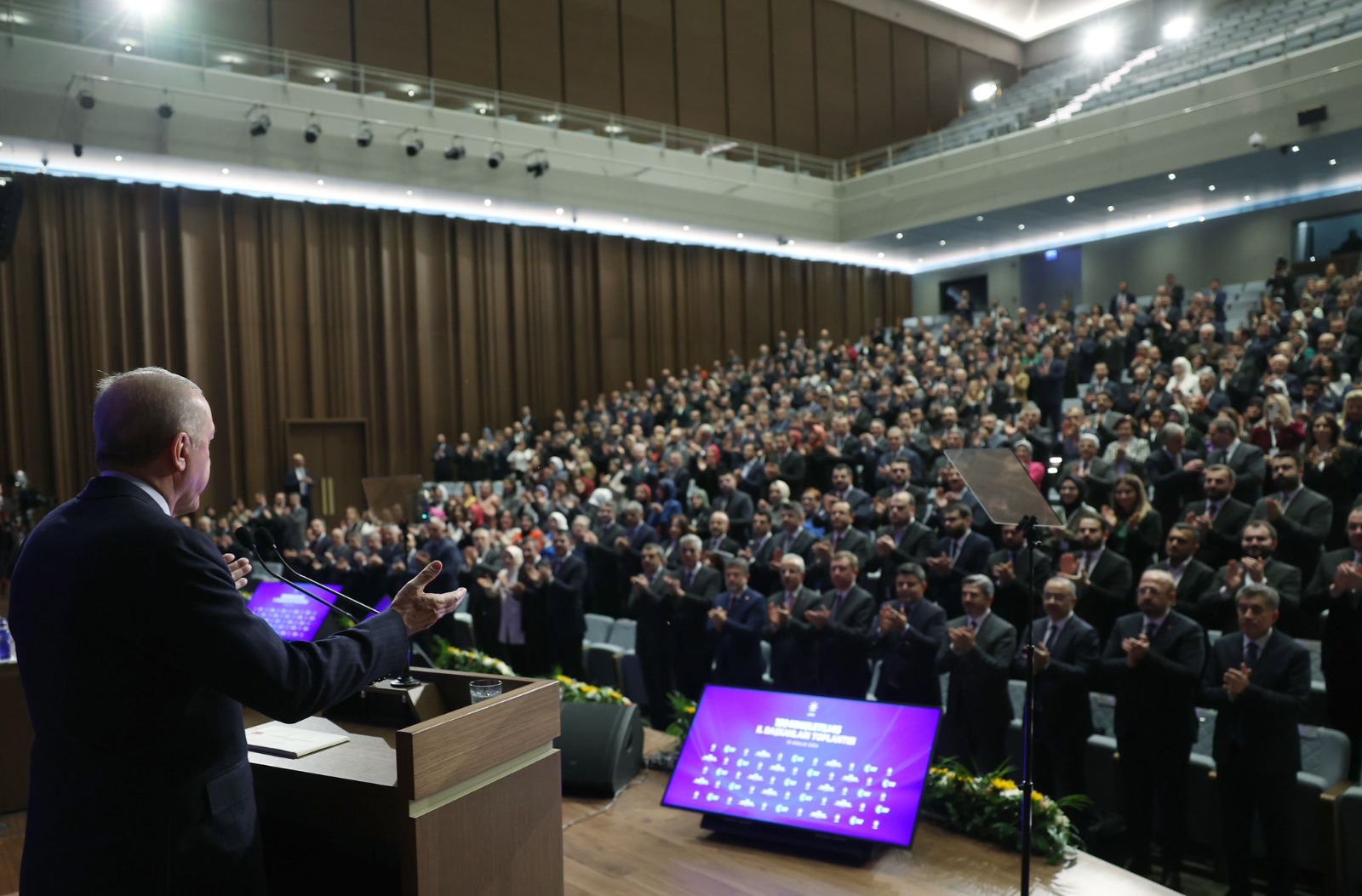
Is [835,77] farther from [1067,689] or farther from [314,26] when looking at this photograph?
[1067,689]

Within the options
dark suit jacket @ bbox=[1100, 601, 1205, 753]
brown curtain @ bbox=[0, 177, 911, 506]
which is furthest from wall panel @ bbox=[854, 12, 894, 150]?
dark suit jacket @ bbox=[1100, 601, 1205, 753]

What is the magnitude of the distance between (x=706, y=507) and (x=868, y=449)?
4.38ft

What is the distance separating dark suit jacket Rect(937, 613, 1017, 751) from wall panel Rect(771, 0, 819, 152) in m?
14.8

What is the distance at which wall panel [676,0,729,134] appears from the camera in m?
16.6

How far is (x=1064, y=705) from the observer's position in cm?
399

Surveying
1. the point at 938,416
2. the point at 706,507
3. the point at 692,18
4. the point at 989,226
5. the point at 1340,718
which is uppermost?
the point at 692,18

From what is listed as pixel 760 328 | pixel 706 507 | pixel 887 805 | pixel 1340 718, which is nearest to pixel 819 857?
pixel 887 805

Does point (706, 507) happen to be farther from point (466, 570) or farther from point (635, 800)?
point (635, 800)

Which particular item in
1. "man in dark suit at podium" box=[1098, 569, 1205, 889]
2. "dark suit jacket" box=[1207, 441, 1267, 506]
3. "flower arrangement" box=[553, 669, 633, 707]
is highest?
"dark suit jacket" box=[1207, 441, 1267, 506]

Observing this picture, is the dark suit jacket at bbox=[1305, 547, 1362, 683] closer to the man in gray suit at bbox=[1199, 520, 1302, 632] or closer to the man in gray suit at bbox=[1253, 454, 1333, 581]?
the man in gray suit at bbox=[1199, 520, 1302, 632]

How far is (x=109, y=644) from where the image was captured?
1.30 metres

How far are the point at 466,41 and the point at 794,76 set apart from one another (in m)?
6.22

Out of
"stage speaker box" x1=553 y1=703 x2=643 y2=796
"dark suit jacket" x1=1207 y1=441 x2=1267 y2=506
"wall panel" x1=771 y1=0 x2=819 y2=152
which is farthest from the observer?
"wall panel" x1=771 y1=0 x2=819 y2=152

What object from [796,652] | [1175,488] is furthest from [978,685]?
[1175,488]
